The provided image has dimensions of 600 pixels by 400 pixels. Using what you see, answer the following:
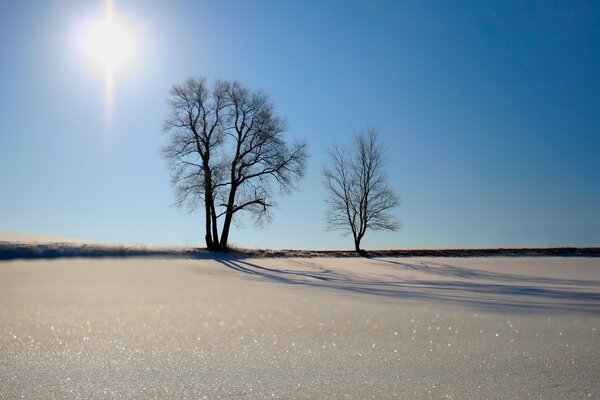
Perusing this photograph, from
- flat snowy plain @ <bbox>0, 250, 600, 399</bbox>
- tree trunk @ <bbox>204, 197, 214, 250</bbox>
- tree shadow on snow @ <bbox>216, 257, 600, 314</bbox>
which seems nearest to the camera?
flat snowy plain @ <bbox>0, 250, 600, 399</bbox>

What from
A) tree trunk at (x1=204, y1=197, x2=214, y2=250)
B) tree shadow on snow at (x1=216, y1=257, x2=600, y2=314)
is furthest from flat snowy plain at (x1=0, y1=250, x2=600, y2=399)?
tree trunk at (x1=204, y1=197, x2=214, y2=250)

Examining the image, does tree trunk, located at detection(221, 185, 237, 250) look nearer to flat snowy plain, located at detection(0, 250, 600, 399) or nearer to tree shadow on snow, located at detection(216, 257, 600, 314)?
tree shadow on snow, located at detection(216, 257, 600, 314)

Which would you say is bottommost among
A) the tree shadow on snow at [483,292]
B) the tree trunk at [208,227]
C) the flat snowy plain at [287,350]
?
the tree shadow on snow at [483,292]

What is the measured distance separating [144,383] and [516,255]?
21527 mm

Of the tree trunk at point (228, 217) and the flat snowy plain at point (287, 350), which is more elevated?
the tree trunk at point (228, 217)

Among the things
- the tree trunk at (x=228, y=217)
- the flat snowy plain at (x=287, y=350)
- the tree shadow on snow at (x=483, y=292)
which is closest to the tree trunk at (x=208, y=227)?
the tree trunk at (x=228, y=217)

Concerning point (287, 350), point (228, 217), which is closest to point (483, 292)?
point (287, 350)

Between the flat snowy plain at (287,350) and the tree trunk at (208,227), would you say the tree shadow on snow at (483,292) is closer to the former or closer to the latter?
the flat snowy plain at (287,350)

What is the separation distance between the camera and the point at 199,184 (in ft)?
64.7

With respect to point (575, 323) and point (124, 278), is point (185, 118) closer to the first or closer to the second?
point (124, 278)

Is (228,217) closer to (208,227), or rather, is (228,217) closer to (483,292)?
(208,227)

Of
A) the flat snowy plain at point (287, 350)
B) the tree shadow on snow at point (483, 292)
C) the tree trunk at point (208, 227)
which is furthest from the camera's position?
the tree trunk at point (208, 227)

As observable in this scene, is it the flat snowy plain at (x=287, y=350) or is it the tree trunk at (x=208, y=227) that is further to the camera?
the tree trunk at (x=208, y=227)

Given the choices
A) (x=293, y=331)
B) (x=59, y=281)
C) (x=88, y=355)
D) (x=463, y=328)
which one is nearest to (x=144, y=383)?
(x=88, y=355)
